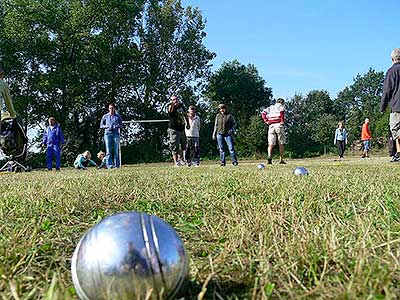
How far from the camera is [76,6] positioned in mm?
39594

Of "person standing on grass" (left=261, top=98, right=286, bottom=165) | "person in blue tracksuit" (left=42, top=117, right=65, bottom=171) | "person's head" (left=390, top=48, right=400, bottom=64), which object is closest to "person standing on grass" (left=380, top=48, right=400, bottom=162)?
"person's head" (left=390, top=48, right=400, bottom=64)

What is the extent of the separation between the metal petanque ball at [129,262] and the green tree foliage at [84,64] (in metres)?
36.7

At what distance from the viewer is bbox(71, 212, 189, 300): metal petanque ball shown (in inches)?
60.6

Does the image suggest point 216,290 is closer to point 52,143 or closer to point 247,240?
point 247,240

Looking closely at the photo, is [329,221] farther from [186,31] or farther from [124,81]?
[186,31]

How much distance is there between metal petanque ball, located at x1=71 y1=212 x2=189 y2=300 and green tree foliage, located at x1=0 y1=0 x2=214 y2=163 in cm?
3668

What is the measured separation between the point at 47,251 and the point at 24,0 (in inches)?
1606

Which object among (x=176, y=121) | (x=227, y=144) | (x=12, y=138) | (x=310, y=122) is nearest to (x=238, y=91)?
(x=310, y=122)

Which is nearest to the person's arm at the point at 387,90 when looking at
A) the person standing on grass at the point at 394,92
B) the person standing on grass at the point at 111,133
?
the person standing on grass at the point at 394,92

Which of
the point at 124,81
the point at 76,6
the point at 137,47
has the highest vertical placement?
the point at 76,6

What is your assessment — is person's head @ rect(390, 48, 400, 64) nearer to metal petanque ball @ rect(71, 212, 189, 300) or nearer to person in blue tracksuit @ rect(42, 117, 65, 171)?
metal petanque ball @ rect(71, 212, 189, 300)

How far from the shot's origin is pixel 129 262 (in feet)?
5.14

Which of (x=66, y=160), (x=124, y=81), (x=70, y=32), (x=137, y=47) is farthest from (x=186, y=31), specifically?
(x=66, y=160)

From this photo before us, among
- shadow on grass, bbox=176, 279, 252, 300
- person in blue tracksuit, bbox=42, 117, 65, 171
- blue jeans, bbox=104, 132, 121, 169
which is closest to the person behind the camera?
shadow on grass, bbox=176, 279, 252, 300
